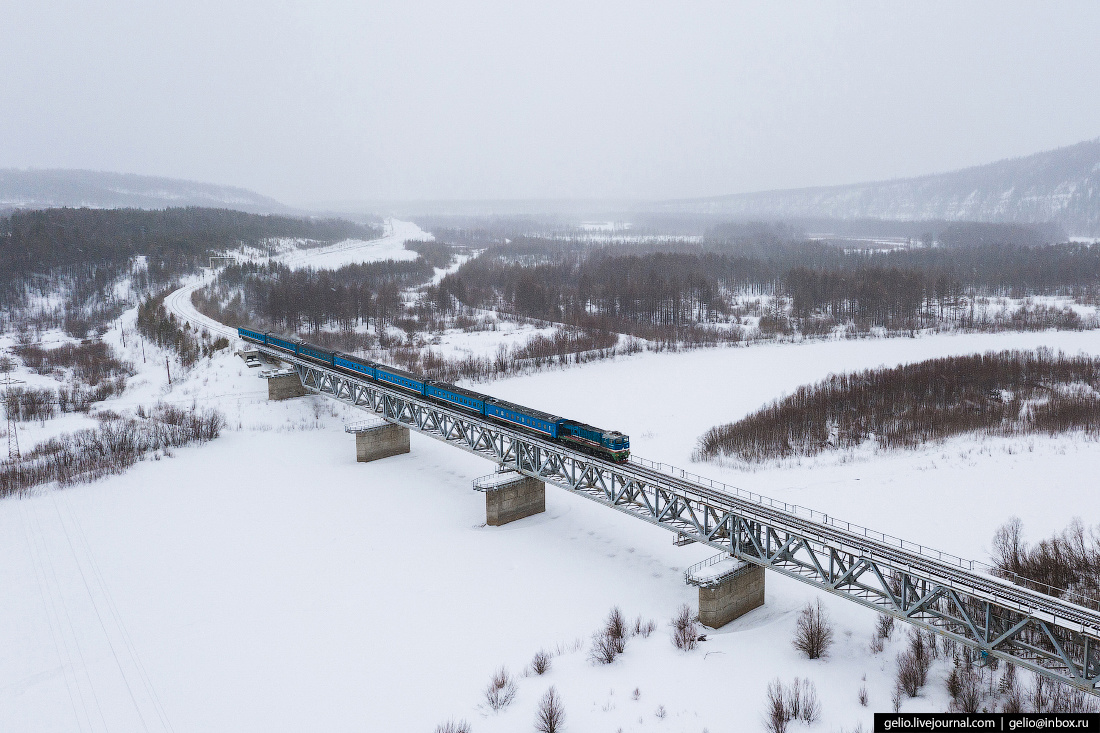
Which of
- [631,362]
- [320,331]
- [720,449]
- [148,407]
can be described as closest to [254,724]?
[720,449]

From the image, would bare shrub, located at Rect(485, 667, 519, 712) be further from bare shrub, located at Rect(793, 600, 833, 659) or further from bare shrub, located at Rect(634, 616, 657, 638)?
bare shrub, located at Rect(793, 600, 833, 659)

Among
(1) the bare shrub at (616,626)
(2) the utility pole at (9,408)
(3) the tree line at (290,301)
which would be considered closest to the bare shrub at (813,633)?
(1) the bare shrub at (616,626)

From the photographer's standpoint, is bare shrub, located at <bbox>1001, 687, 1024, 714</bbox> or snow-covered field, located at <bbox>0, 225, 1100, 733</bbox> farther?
snow-covered field, located at <bbox>0, 225, 1100, 733</bbox>

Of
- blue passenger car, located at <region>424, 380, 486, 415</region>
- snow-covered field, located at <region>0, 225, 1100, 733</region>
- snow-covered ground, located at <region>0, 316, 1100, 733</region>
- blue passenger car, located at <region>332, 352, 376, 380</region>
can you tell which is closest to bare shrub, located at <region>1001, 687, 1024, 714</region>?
snow-covered field, located at <region>0, 225, 1100, 733</region>

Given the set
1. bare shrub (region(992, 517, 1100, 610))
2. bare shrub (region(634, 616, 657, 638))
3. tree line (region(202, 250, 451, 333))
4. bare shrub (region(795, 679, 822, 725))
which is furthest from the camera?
tree line (region(202, 250, 451, 333))

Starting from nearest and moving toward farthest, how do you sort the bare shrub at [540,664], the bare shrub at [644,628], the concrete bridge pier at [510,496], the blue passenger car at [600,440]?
the bare shrub at [540,664] < the bare shrub at [644,628] < the blue passenger car at [600,440] < the concrete bridge pier at [510,496]

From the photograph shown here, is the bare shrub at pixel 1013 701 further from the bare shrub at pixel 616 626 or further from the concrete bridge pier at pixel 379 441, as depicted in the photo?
the concrete bridge pier at pixel 379 441

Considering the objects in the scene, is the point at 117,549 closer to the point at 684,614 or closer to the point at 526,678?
the point at 526,678
